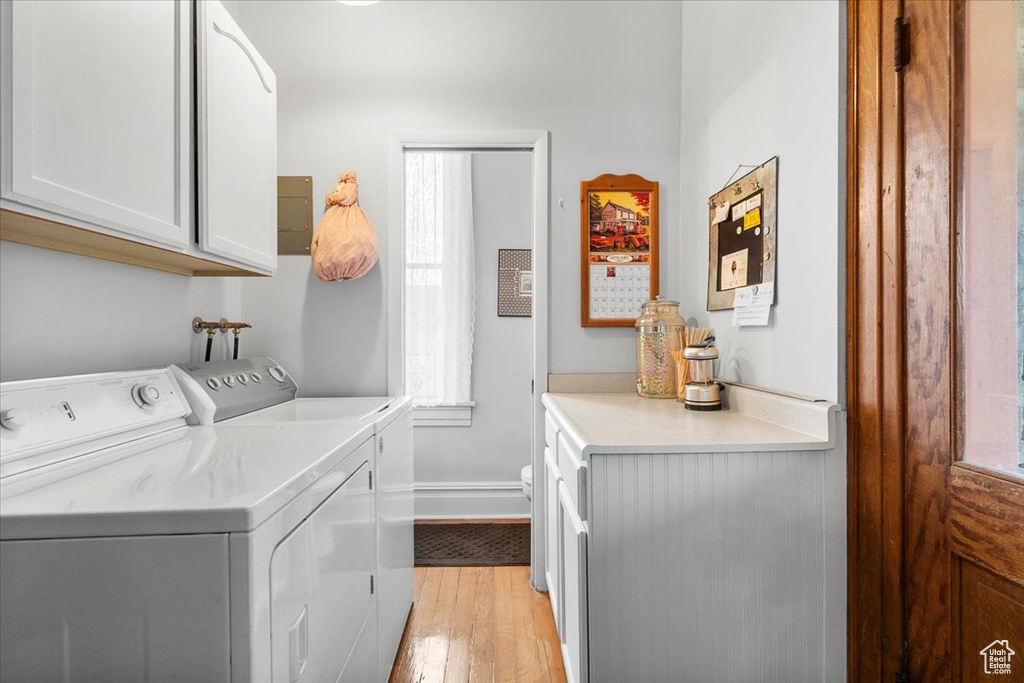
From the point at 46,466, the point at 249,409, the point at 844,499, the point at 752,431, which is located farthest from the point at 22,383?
the point at 844,499

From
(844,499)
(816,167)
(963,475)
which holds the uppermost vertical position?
(816,167)

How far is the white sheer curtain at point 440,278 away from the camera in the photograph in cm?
316

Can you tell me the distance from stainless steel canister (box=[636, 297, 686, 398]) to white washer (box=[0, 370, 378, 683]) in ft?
4.60

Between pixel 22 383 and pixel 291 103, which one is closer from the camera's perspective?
pixel 22 383

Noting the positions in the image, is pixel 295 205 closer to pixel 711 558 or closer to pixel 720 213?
pixel 720 213

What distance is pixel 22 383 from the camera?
97cm

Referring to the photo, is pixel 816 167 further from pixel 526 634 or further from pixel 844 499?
pixel 526 634

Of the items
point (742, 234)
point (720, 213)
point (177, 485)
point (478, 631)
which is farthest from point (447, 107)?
point (478, 631)

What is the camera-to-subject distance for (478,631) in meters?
1.93

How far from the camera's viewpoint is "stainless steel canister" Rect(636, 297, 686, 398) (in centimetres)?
202

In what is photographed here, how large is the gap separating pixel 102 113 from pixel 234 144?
0.52 meters

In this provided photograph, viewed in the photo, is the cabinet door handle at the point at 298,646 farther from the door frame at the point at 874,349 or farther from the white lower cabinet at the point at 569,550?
the door frame at the point at 874,349

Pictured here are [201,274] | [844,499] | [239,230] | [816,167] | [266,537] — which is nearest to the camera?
[266,537]

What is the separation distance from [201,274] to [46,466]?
1.04 metres
